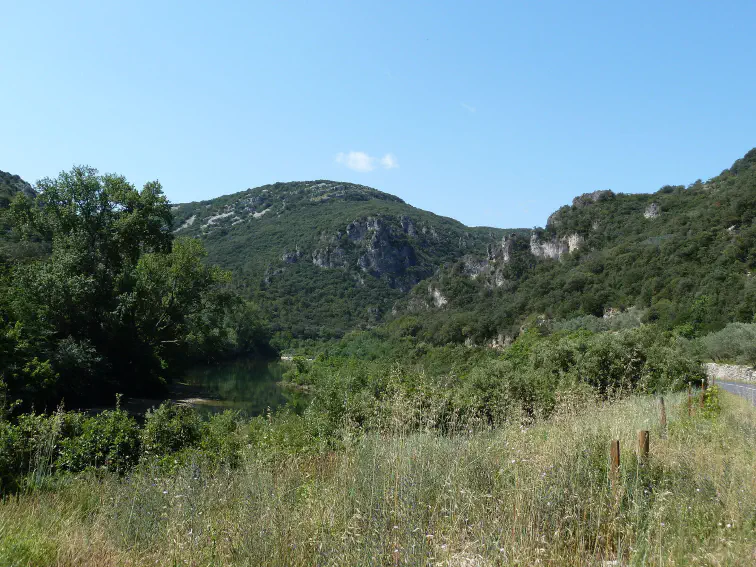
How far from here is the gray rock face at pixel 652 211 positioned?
3123 inches

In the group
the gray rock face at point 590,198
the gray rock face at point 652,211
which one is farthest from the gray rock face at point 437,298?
the gray rock face at point 652,211

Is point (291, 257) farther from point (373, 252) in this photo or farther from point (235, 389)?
point (235, 389)

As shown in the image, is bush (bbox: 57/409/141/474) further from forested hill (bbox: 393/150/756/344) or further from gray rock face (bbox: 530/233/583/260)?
gray rock face (bbox: 530/233/583/260)

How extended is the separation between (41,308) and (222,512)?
25.1m

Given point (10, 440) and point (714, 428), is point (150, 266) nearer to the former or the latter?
point (10, 440)

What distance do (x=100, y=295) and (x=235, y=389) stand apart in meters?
21.2

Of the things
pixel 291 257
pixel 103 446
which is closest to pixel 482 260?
pixel 291 257

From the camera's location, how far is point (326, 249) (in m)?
139

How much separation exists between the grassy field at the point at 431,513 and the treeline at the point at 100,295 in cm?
1835

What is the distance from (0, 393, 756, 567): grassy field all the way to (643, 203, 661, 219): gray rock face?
82.8 m

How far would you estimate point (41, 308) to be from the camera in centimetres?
2525

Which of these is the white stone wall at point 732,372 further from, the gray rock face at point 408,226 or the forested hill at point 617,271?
the gray rock face at point 408,226

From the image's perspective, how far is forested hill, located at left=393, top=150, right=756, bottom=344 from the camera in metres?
46.3

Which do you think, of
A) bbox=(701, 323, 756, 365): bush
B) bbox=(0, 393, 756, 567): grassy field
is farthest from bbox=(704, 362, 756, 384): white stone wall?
bbox=(0, 393, 756, 567): grassy field
